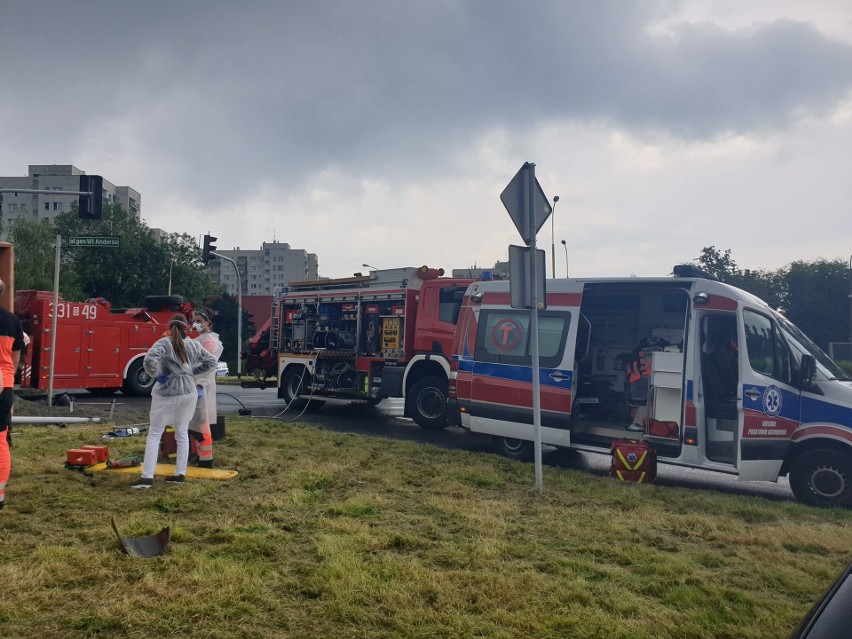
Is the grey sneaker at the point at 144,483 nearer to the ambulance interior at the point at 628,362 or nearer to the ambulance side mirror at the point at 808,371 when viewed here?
the ambulance interior at the point at 628,362

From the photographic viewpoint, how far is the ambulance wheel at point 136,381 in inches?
725

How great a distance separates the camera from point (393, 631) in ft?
11.4

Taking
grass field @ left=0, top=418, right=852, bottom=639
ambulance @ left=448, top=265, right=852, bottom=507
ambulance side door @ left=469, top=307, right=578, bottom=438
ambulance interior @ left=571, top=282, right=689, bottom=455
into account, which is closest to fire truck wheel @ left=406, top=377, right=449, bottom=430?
ambulance @ left=448, top=265, right=852, bottom=507

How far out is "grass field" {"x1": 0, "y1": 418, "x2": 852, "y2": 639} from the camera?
11.8 feet

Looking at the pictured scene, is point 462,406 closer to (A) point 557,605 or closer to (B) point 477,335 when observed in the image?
(B) point 477,335

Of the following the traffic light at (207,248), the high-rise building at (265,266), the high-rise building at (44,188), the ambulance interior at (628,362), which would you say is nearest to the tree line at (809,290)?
the traffic light at (207,248)

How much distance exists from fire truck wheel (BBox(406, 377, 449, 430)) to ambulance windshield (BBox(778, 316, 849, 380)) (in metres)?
6.36

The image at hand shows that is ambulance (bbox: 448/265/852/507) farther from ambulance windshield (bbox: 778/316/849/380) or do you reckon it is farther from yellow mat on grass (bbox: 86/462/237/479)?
yellow mat on grass (bbox: 86/462/237/479)

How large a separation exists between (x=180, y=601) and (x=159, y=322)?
55.4 ft

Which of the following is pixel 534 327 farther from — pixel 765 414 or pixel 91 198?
pixel 91 198

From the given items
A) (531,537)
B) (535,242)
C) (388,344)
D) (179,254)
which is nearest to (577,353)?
(535,242)

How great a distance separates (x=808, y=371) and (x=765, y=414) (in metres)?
0.67

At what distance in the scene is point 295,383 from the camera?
15.9 m

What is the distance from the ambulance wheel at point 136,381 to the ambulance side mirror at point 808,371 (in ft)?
52.8
